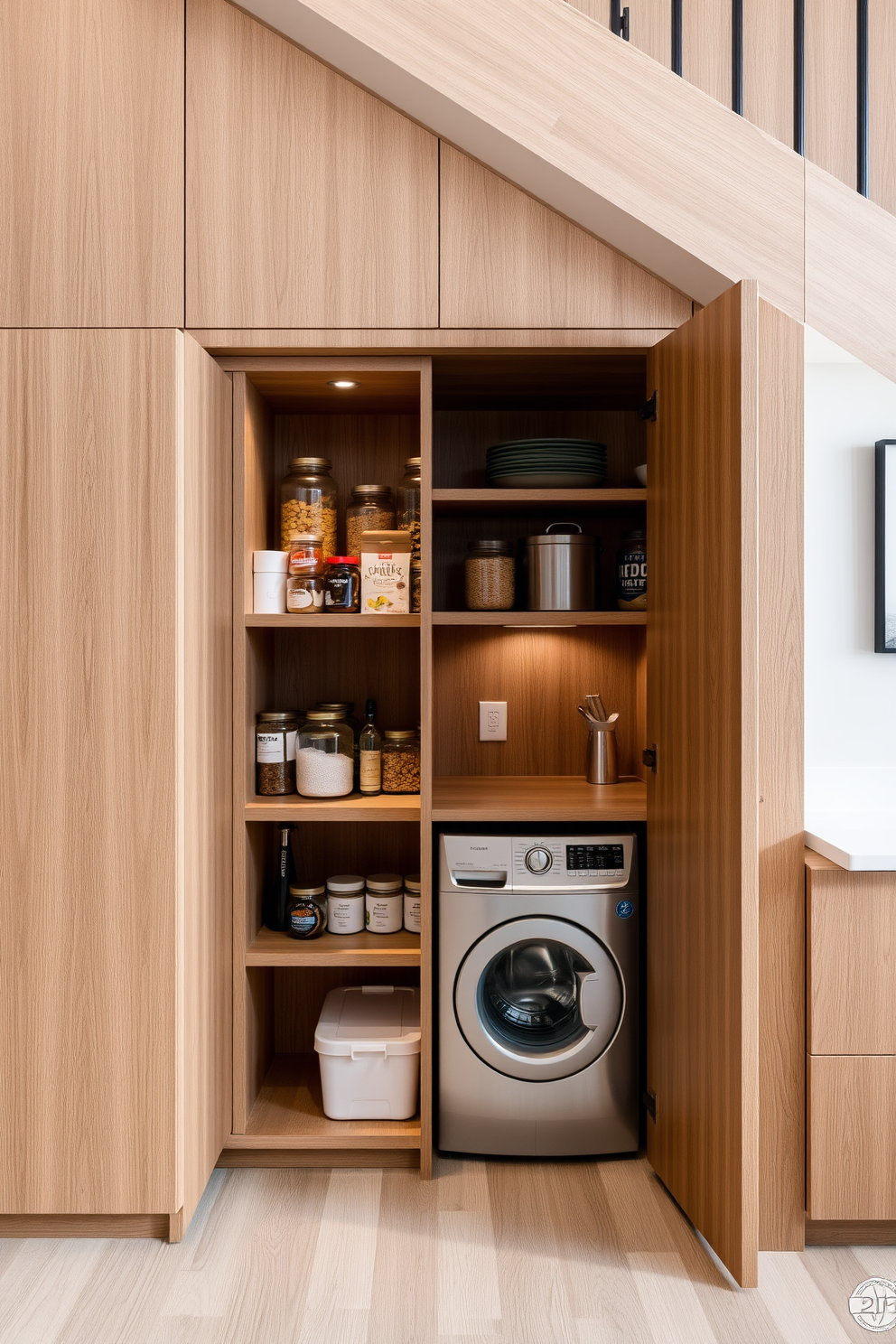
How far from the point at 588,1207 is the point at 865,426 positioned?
205 centimetres

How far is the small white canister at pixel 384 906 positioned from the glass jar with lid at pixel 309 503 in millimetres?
876

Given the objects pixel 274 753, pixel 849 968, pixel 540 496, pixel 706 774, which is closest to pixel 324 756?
pixel 274 753

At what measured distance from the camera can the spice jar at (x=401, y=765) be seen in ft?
7.54

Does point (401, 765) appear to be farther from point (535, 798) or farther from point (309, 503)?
point (309, 503)

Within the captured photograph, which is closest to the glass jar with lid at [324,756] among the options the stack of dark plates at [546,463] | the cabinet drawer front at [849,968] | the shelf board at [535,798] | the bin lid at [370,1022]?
the shelf board at [535,798]

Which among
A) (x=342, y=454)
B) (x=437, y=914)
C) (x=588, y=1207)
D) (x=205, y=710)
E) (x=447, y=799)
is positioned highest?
(x=342, y=454)

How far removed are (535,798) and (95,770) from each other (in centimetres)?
107

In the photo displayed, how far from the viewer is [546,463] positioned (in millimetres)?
2221

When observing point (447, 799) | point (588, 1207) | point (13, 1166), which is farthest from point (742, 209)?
point (13, 1166)

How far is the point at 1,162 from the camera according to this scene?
195 centimetres

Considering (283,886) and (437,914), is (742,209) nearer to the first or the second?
(437,914)

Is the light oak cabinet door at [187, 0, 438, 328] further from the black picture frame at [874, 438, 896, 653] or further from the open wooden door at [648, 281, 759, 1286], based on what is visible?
the black picture frame at [874, 438, 896, 653]

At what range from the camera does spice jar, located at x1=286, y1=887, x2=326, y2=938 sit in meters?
2.27

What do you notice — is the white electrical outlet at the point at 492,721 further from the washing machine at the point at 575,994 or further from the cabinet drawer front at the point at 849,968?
the cabinet drawer front at the point at 849,968
